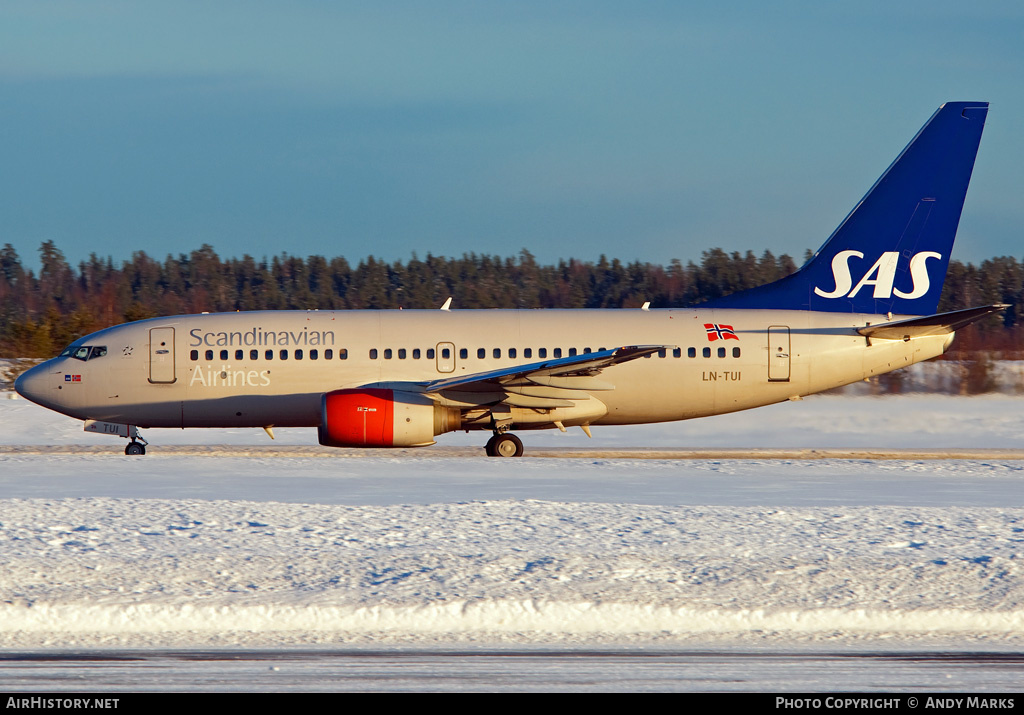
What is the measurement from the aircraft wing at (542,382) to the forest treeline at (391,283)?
5757 centimetres

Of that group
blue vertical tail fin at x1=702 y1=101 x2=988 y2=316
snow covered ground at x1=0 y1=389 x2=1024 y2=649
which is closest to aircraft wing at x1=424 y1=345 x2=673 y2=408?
snow covered ground at x1=0 y1=389 x2=1024 y2=649

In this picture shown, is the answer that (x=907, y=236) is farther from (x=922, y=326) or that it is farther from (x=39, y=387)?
(x=39, y=387)

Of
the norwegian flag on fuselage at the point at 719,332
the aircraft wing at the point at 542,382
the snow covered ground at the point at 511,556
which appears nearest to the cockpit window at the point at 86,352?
the snow covered ground at the point at 511,556

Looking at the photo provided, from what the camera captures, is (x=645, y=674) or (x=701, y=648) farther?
(x=701, y=648)

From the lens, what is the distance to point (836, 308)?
2272cm

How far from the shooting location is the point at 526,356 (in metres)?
22.1

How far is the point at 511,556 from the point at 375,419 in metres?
10.6

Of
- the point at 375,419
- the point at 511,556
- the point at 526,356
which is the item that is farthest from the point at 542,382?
the point at 511,556

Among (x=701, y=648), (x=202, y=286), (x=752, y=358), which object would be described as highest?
(x=202, y=286)

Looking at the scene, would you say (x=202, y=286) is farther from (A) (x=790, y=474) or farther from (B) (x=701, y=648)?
(B) (x=701, y=648)

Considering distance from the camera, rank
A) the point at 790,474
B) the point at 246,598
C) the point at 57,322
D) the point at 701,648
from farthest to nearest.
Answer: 1. the point at 57,322
2. the point at 790,474
3. the point at 246,598
4. the point at 701,648

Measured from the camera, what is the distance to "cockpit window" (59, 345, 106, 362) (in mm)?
22438

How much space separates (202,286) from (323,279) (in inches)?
512

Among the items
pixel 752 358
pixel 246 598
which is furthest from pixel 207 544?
pixel 752 358
